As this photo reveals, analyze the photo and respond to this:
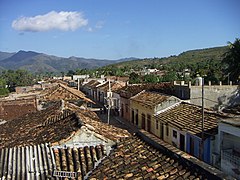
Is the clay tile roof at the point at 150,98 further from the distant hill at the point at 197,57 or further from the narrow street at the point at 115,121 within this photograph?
the distant hill at the point at 197,57

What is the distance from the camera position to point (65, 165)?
7008 millimetres

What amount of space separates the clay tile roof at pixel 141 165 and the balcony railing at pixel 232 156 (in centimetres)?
443

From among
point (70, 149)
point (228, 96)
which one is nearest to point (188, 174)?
point (70, 149)

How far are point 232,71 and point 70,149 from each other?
32.3 meters

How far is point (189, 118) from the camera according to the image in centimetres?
1753

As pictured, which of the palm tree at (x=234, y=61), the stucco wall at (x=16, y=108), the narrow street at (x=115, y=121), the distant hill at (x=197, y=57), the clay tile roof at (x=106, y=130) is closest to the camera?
the clay tile roof at (x=106, y=130)

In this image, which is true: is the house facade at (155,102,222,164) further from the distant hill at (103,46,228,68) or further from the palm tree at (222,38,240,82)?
the distant hill at (103,46,228,68)

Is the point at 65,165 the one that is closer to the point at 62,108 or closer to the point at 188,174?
the point at 188,174

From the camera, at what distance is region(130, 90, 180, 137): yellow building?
21.7 m

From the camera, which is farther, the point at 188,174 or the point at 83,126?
the point at 83,126

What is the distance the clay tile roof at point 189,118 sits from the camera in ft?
49.9

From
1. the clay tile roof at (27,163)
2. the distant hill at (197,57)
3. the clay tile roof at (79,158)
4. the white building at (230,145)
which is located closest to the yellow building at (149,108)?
the white building at (230,145)

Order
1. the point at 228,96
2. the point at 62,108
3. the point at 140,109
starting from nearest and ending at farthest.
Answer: the point at 62,108
the point at 228,96
the point at 140,109

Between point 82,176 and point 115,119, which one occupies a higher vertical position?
point 82,176
